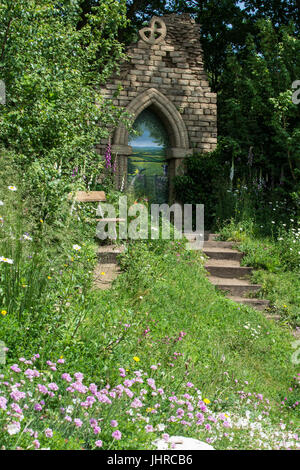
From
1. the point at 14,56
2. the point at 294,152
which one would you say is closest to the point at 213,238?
the point at 294,152

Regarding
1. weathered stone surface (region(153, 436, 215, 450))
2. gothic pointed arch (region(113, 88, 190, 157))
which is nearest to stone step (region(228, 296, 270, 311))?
weathered stone surface (region(153, 436, 215, 450))

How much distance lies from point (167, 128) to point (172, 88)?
92 centimetres

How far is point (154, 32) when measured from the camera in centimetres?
1066

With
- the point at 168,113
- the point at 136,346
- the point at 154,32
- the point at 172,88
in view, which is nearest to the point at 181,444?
the point at 136,346

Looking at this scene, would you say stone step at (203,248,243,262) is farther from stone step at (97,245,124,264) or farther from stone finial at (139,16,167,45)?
stone finial at (139,16,167,45)

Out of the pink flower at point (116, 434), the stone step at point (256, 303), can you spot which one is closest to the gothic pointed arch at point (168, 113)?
the stone step at point (256, 303)

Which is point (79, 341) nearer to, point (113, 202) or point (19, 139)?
point (19, 139)

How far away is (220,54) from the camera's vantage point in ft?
48.8

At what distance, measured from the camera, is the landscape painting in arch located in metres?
10.9

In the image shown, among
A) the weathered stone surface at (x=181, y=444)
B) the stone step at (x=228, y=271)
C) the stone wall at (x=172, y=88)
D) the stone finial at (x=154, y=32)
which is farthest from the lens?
the stone finial at (x=154, y=32)

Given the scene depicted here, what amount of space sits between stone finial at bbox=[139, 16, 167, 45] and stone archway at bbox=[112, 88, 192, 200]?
1.18 m

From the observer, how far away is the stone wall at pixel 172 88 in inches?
408

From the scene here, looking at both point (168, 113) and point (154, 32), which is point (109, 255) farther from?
point (154, 32)

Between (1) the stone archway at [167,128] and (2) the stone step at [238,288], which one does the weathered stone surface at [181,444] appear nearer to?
(2) the stone step at [238,288]
